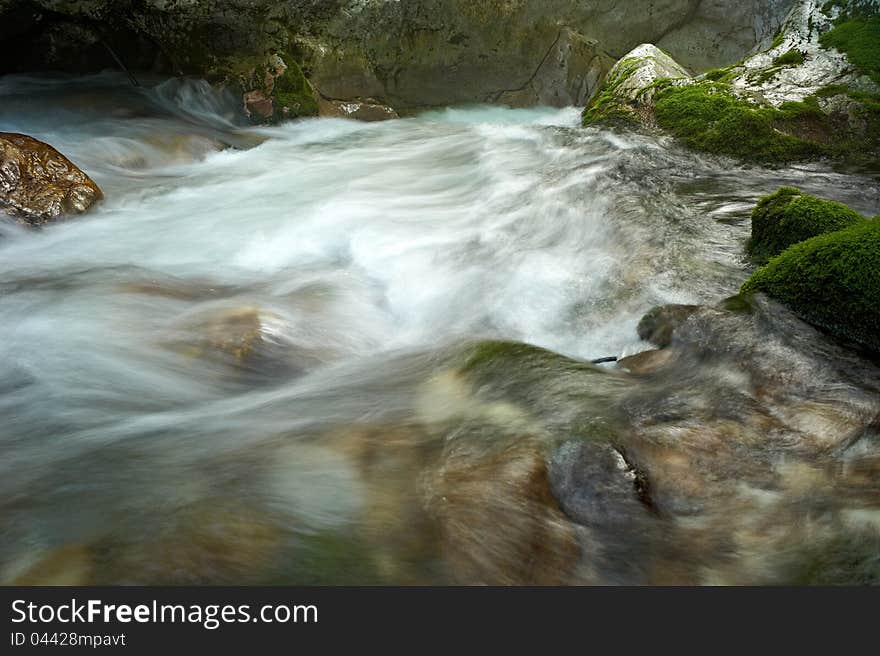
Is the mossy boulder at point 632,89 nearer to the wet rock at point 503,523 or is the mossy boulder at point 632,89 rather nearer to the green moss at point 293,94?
the green moss at point 293,94

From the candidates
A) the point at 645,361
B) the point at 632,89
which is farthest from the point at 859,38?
the point at 645,361

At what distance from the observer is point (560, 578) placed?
7.28 ft

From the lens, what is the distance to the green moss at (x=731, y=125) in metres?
7.29

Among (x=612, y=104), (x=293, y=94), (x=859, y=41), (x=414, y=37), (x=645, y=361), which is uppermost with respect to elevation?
(x=414, y=37)

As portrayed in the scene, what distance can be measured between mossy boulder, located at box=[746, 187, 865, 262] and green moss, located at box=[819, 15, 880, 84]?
4.29m

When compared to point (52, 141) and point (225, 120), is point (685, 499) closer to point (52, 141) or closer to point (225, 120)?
point (52, 141)

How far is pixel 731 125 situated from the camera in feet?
25.0

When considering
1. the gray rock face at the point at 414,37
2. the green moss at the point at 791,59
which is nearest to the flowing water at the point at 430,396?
the green moss at the point at 791,59

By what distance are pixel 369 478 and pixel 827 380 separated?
2.14 m

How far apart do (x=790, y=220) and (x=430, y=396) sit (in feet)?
9.25

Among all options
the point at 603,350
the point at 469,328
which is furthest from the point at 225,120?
the point at 603,350

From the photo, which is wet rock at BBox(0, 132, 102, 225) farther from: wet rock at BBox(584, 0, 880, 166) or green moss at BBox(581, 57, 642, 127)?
wet rock at BBox(584, 0, 880, 166)

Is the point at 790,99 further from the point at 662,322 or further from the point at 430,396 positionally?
the point at 430,396

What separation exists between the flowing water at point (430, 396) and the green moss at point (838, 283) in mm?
214
